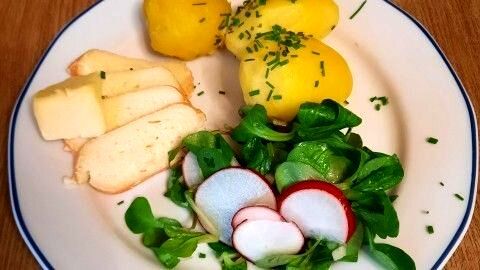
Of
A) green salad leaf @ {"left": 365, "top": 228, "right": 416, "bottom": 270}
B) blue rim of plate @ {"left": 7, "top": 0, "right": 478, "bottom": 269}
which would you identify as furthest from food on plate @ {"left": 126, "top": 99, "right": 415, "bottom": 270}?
blue rim of plate @ {"left": 7, "top": 0, "right": 478, "bottom": 269}

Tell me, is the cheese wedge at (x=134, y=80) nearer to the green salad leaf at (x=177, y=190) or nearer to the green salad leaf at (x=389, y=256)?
the green salad leaf at (x=177, y=190)

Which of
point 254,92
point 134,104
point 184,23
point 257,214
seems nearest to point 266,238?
point 257,214

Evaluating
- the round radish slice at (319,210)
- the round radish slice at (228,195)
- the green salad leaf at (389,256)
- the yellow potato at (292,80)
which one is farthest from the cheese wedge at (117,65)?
the green salad leaf at (389,256)

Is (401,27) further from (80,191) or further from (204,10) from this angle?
(80,191)

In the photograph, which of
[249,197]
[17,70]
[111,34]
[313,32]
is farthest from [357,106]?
[17,70]

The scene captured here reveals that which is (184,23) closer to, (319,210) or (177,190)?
(177,190)

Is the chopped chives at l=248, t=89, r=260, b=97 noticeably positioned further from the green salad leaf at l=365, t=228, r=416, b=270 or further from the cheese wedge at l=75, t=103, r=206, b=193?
the green salad leaf at l=365, t=228, r=416, b=270
